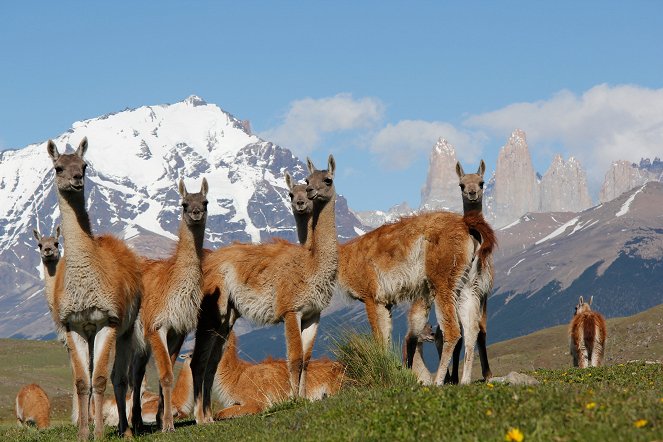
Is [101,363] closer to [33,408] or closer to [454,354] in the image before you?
[454,354]

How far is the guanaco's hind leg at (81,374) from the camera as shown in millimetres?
14055

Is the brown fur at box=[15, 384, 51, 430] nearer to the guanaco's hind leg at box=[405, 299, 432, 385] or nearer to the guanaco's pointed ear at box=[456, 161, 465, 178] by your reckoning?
the guanaco's hind leg at box=[405, 299, 432, 385]

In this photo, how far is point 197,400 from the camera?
16.5 m

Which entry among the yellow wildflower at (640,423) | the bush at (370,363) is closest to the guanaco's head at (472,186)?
the bush at (370,363)

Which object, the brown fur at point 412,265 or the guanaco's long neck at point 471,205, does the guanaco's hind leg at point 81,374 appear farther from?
the guanaco's long neck at point 471,205

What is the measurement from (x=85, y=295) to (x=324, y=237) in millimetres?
4840

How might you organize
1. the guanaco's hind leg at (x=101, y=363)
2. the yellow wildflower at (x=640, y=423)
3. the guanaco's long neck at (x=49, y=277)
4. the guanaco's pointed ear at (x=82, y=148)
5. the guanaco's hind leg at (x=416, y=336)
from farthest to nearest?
the guanaco's long neck at (x=49, y=277) < the guanaco's hind leg at (x=416, y=336) < the guanaco's pointed ear at (x=82, y=148) < the guanaco's hind leg at (x=101, y=363) < the yellow wildflower at (x=640, y=423)

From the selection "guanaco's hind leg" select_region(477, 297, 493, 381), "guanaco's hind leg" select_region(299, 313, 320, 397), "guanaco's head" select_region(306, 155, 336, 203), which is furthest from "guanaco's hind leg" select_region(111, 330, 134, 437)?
"guanaco's hind leg" select_region(477, 297, 493, 381)

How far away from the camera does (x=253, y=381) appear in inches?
776

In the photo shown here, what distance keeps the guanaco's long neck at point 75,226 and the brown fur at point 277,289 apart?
3332 millimetres

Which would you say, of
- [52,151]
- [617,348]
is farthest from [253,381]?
[617,348]

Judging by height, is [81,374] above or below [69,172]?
below

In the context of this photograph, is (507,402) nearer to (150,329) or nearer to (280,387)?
(150,329)

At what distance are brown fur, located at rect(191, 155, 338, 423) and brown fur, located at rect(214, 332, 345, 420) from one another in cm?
203
